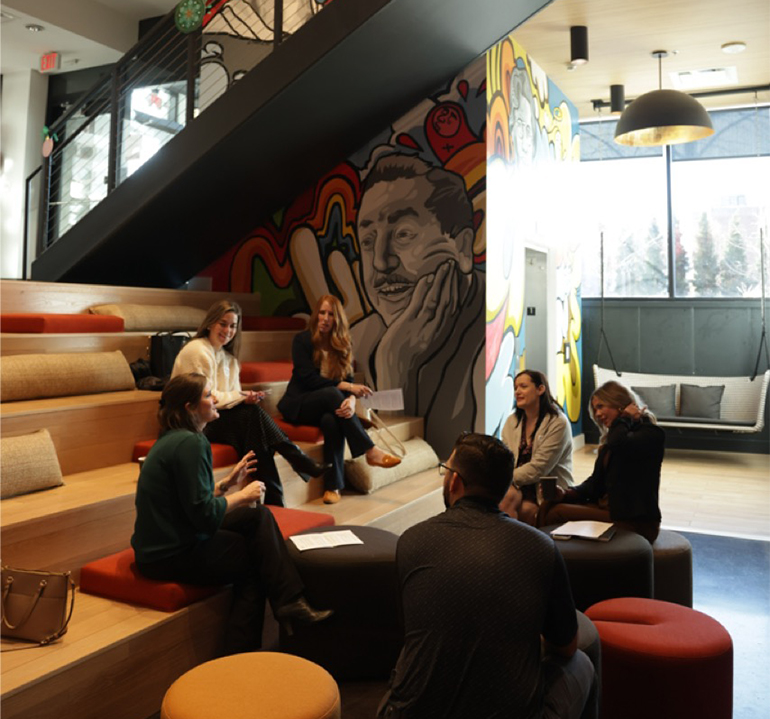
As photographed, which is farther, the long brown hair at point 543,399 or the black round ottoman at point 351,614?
the long brown hair at point 543,399

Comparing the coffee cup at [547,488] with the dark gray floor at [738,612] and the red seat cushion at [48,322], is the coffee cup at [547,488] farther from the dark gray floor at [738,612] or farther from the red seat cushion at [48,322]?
the red seat cushion at [48,322]

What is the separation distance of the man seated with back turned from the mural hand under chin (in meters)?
4.10

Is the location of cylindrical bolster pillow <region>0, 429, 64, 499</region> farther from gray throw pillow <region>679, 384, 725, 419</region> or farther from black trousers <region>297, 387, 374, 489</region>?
gray throw pillow <region>679, 384, 725, 419</region>

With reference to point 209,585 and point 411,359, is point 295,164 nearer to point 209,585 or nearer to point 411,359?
point 411,359

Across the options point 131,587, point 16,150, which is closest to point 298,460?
point 131,587

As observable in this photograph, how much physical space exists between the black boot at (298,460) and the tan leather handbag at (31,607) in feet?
6.30

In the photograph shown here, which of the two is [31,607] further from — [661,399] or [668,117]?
[661,399]

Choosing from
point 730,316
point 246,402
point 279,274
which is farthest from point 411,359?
point 730,316

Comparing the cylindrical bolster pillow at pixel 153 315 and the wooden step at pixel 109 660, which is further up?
the cylindrical bolster pillow at pixel 153 315

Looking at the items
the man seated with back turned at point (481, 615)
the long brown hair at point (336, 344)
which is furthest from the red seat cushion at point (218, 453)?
the man seated with back turned at point (481, 615)

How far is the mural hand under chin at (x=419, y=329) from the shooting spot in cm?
615

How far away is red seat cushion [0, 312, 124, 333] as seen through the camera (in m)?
4.98

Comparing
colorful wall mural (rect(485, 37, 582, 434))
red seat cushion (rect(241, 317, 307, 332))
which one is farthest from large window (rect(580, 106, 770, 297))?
red seat cushion (rect(241, 317, 307, 332))

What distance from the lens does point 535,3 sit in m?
5.48
